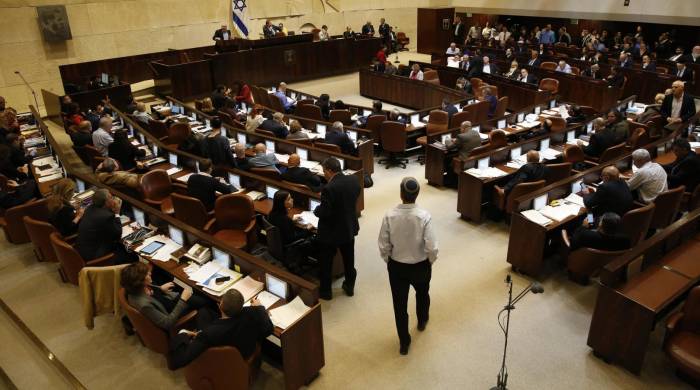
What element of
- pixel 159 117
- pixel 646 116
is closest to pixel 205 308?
pixel 159 117

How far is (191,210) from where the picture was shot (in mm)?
6215

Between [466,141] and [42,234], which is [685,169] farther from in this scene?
[42,234]

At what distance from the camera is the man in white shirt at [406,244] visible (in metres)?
4.23

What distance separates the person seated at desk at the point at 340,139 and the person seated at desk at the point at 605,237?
4.02m

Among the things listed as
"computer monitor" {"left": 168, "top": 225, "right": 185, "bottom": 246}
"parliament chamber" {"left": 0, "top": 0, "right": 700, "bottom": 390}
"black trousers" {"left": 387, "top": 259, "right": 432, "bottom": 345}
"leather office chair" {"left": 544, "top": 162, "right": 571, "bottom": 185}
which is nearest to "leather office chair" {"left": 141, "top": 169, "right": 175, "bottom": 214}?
"parliament chamber" {"left": 0, "top": 0, "right": 700, "bottom": 390}

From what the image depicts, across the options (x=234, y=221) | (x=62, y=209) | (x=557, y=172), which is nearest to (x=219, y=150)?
(x=234, y=221)

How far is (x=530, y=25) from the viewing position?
21.9 meters

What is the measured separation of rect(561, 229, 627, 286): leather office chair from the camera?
529 cm

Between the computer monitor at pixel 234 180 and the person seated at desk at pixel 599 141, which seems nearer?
the computer monitor at pixel 234 180

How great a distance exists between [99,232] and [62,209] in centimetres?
96

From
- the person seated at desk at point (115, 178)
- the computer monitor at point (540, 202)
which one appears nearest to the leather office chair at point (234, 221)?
the person seated at desk at point (115, 178)

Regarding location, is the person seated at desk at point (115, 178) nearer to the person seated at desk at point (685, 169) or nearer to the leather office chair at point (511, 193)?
the leather office chair at point (511, 193)

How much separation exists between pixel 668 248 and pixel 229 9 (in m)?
16.2

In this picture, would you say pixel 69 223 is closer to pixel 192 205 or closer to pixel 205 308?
pixel 192 205
